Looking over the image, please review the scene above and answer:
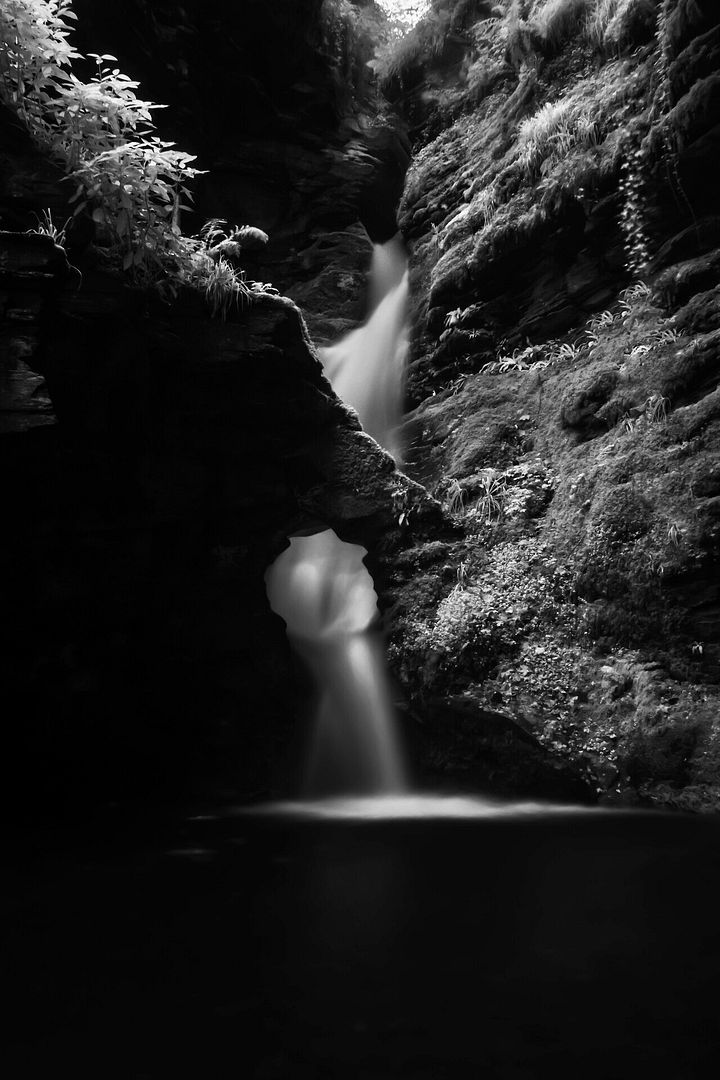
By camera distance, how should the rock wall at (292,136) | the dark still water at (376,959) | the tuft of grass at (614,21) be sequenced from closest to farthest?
the dark still water at (376,959)
the tuft of grass at (614,21)
the rock wall at (292,136)

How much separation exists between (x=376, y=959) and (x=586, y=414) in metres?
5.95

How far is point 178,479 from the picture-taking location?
6.67 m

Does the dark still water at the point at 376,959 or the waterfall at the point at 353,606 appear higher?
the waterfall at the point at 353,606

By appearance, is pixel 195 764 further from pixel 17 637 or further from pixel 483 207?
pixel 483 207

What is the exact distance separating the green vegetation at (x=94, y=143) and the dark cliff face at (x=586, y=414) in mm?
3970

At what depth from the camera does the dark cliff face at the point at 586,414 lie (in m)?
5.66

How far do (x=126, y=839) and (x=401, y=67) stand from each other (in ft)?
48.5

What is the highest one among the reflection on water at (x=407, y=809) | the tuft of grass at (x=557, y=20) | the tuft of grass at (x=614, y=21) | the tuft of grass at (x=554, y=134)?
the tuft of grass at (x=557, y=20)

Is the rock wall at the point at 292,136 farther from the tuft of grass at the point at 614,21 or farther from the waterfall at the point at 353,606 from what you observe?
the tuft of grass at the point at 614,21

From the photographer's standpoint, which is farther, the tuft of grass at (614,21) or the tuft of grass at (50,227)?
the tuft of grass at (614,21)

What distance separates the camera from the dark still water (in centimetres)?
216

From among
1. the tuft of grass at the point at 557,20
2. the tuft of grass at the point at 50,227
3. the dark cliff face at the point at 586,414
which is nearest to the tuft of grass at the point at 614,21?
the dark cliff face at the point at 586,414

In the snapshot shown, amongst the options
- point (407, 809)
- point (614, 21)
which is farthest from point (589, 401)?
point (614, 21)

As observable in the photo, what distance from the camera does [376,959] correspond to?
2859mm
